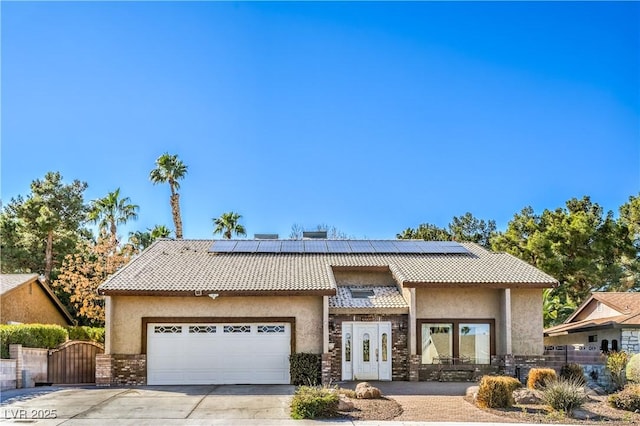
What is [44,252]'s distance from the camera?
4369 cm

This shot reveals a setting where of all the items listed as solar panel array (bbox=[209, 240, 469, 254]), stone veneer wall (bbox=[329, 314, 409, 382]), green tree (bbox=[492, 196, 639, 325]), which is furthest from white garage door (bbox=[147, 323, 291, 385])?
green tree (bbox=[492, 196, 639, 325])

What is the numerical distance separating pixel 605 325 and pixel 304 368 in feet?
44.3

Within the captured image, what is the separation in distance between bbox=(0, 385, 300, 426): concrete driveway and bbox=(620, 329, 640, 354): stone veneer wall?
1504 cm

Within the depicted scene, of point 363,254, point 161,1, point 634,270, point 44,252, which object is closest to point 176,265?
point 363,254

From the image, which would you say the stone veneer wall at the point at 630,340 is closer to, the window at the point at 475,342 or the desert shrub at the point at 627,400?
the window at the point at 475,342

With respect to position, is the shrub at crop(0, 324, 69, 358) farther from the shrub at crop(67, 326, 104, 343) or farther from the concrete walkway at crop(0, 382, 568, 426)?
the shrub at crop(67, 326, 104, 343)

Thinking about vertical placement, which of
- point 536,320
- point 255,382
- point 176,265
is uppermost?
point 176,265

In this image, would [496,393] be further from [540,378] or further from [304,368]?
[304,368]

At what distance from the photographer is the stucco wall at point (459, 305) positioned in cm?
2388

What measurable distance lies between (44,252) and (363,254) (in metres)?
25.8

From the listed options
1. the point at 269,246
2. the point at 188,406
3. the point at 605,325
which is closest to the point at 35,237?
the point at 269,246

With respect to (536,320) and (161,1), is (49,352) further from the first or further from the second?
(536,320)

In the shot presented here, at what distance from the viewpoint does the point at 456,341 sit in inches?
935

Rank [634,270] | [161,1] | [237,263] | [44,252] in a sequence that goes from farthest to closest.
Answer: [44,252]
[634,270]
[237,263]
[161,1]
